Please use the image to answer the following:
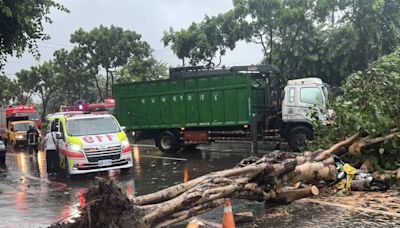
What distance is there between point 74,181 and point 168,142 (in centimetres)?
635

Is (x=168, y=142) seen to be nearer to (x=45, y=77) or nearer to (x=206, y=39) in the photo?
(x=206, y=39)

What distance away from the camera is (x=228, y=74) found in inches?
650

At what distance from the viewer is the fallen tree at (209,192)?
5371 millimetres

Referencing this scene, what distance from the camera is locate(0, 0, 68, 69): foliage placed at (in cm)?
771

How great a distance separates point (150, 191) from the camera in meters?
10.2

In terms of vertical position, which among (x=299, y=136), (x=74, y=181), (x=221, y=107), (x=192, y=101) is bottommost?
(x=74, y=181)

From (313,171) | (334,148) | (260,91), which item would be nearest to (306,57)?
(260,91)

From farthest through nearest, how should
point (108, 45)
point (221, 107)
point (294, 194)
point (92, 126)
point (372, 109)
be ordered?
1. point (108, 45)
2. point (221, 107)
3. point (92, 126)
4. point (372, 109)
5. point (294, 194)

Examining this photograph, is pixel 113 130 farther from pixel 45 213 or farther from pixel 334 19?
pixel 334 19

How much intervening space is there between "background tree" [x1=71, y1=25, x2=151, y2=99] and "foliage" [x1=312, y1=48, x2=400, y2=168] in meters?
24.0

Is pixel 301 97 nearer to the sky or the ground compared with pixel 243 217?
nearer to the sky

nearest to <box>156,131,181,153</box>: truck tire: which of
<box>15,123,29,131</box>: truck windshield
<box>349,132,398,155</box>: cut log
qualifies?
<box>349,132,398,155</box>: cut log

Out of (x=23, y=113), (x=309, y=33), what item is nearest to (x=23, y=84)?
(x=23, y=113)

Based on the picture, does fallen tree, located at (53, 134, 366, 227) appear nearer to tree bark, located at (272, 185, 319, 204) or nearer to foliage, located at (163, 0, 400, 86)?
tree bark, located at (272, 185, 319, 204)
